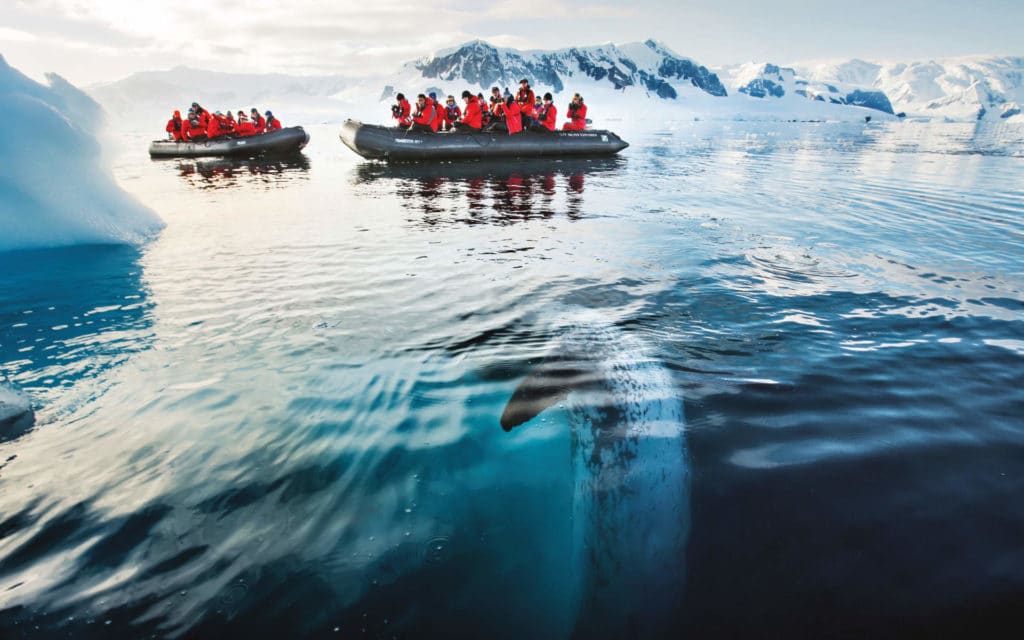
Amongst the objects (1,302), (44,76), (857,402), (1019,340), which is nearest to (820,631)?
(857,402)

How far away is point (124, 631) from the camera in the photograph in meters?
2.16

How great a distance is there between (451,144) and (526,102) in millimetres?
4349

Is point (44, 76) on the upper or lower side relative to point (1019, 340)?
upper

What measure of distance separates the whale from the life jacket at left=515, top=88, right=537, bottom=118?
21.1 m

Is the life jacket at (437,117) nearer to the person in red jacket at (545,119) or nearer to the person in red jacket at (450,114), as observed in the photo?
the person in red jacket at (450,114)

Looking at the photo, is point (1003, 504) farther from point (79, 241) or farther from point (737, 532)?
point (79, 241)

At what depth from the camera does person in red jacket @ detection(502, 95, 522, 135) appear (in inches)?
843

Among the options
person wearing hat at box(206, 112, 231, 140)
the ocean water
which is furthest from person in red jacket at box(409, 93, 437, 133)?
the ocean water

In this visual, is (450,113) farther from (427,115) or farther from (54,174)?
(54,174)

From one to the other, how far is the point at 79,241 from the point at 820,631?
1169 centimetres

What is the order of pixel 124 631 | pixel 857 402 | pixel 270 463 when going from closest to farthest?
pixel 124 631, pixel 270 463, pixel 857 402

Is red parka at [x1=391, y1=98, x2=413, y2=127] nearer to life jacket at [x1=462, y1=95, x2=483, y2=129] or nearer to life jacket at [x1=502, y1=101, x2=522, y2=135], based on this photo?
life jacket at [x1=462, y1=95, x2=483, y2=129]

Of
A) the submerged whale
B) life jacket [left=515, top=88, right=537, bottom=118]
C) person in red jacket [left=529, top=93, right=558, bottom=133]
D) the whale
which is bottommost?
the submerged whale

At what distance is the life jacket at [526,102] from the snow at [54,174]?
16.3 meters
